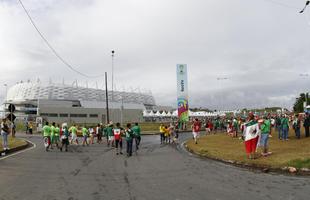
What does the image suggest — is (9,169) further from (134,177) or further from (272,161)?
(272,161)

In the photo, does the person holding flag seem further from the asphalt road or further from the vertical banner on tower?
the vertical banner on tower

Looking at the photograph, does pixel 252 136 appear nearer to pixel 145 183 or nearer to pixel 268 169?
pixel 268 169

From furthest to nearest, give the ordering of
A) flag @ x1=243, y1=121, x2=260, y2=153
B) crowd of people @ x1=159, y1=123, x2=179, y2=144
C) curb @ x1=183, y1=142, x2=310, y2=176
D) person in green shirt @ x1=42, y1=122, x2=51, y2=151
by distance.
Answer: crowd of people @ x1=159, y1=123, x2=179, y2=144, person in green shirt @ x1=42, y1=122, x2=51, y2=151, flag @ x1=243, y1=121, x2=260, y2=153, curb @ x1=183, y1=142, x2=310, y2=176

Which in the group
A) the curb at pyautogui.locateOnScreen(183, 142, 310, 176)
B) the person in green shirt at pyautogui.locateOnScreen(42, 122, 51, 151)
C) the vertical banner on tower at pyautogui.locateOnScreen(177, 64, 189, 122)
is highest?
the vertical banner on tower at pyautogui.locateOnScreen(177, 64, 189, 122)

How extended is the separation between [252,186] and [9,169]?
341 inches

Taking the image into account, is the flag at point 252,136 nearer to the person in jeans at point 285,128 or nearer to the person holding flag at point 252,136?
the person holding flag at point 252,136

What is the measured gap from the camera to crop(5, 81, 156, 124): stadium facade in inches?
3942

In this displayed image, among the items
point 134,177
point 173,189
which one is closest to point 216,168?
point 134,177

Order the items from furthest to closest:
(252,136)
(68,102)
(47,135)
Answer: (68,102), (47,135), (252,136)

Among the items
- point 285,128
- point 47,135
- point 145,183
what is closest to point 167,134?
point 285,128

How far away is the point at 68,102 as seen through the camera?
4916 inches

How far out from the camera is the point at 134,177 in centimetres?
1080

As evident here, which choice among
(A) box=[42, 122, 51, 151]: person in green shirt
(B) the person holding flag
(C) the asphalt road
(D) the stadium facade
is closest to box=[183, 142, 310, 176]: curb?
(C) the asphalt road

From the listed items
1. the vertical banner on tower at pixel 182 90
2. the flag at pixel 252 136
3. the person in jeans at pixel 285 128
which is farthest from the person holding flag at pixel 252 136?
the vertical banner on tower at pixel 182 90
